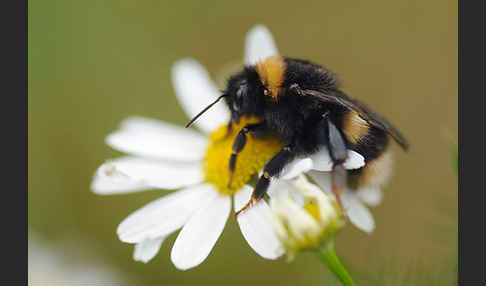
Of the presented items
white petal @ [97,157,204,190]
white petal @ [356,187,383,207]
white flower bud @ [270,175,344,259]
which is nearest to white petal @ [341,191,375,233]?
white petal @ [356,187,383,207]

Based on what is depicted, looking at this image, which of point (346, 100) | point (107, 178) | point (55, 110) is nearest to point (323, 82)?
point (346, 100)

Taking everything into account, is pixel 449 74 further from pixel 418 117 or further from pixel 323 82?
pixel 323 82

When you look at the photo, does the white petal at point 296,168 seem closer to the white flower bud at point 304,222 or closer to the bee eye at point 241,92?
the white flower bud at point 304,222

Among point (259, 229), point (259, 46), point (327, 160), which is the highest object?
point (259, 46)

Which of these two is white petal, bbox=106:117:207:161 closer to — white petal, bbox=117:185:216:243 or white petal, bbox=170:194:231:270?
white petal, bbox=117:185:216:243

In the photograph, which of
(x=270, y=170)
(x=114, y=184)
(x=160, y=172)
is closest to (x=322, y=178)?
(x=270, y=170)

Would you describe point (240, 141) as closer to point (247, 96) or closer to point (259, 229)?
point (247, 96)
